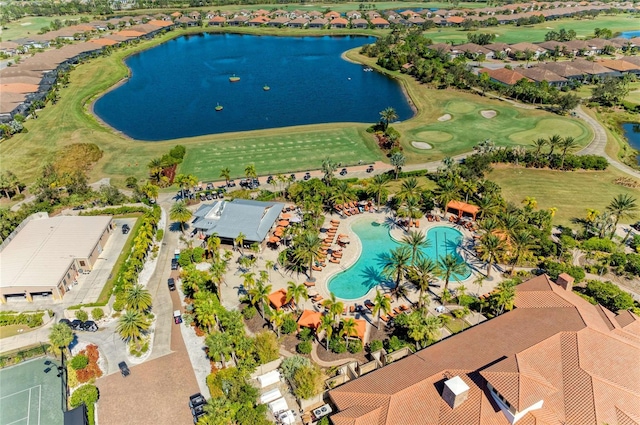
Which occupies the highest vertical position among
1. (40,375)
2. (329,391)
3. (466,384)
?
(466,384)

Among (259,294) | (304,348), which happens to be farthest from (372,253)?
(304,348)

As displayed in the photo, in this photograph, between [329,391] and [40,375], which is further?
[40,375]

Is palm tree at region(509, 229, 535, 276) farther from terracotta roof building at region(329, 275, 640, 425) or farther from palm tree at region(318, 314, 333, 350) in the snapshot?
palm tree at region(318, 314, 333, 350)

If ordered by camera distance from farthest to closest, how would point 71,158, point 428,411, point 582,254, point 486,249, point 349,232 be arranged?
point 71,158 → point 349,232 → point 582,254 → point 486,249 → point 428,411

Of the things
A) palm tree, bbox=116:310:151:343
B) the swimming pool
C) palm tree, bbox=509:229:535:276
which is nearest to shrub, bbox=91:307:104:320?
palm tree, bbox=116:310:151:343

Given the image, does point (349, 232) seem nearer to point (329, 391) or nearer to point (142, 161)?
point (329, 391)

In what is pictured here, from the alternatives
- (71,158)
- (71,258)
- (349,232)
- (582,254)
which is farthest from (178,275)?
(582,254)

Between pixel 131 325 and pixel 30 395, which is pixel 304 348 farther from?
pixel 30 395
